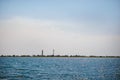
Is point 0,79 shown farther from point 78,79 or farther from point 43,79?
point 78,79

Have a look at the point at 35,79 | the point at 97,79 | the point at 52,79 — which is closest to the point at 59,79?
the point at 52,79

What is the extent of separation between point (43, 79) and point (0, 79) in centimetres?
845

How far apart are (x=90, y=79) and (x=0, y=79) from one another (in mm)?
18203

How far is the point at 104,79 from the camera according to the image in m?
47.3

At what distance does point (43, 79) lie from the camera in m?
45.6

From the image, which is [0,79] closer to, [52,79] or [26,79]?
[26,79]

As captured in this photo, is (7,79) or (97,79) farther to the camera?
(97,79)

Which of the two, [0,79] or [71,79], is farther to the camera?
[71,79]

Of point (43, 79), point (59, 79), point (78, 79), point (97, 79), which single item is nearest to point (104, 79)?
point (97, 79)

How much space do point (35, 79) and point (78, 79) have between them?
29.1 ft

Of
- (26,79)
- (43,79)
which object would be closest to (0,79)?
(26,79)

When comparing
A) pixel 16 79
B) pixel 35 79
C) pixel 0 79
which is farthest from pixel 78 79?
pixel 0 79

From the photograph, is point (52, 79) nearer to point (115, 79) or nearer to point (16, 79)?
point (16, 79)

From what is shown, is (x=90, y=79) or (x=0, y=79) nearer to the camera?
(x=0, y=79)
